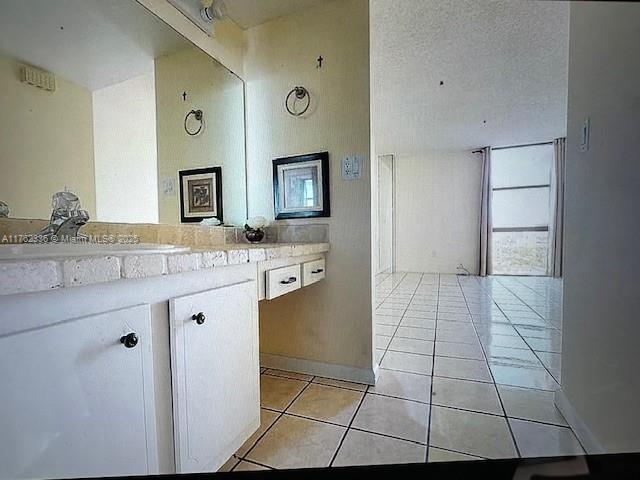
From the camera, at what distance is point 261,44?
5.75ft

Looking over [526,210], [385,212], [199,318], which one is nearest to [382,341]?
[526,210]

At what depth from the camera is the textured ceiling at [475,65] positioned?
2.51 ft

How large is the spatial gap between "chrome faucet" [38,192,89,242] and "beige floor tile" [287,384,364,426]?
1101mm

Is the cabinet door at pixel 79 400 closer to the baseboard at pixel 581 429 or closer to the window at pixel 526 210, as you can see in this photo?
the baseboard at pixel 581 429

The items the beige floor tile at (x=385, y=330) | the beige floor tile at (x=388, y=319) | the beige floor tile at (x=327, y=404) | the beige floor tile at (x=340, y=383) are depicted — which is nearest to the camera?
the beige floor tile at (x=327, y=404)

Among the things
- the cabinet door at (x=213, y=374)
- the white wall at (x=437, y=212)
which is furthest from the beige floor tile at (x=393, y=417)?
the white wall at (x=437, y=212)

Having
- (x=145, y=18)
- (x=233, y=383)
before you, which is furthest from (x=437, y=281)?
(x=145, y=18)

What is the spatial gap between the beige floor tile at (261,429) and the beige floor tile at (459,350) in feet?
3.83

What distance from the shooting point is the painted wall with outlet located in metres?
0.86

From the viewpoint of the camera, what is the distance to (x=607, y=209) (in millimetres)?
601

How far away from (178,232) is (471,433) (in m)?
1.54

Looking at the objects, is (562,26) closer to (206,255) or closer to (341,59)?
(206,255)

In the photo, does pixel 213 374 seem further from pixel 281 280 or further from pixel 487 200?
pixel 487 200

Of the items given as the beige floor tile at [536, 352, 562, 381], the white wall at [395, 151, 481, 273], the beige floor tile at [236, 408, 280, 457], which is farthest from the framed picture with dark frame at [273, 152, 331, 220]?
the white wall at [395, 151, 481, 273]
